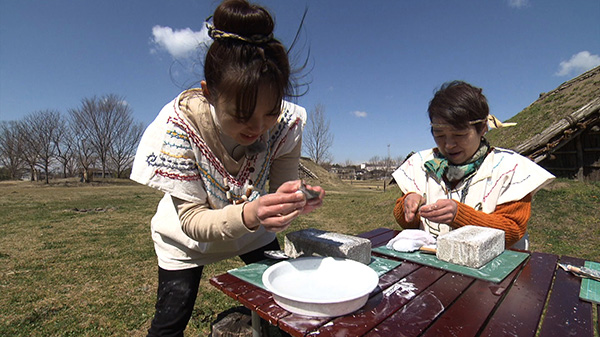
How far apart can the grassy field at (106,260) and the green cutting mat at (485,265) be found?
2.17m

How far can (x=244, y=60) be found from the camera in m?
1.16

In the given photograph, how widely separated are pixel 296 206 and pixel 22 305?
165 inches

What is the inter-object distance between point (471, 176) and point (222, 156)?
1.76 metres

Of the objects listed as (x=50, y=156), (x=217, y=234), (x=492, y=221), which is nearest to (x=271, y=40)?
(x=217, y=234)

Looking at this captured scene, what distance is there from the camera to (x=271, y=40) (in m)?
1.24

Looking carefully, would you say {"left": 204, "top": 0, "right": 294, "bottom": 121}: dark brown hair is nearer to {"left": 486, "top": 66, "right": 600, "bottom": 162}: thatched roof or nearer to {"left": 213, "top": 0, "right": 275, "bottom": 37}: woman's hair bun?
{"left": 213, "top": 0, "right": 275, "bottom": 37}: woman's hair bun

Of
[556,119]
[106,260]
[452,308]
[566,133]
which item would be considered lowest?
[106,260]

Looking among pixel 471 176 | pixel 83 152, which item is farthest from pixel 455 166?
pixel 83 152

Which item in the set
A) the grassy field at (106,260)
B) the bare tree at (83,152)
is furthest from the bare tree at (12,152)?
the grassy field at (106,260)

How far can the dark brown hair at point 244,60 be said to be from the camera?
114 centimetres

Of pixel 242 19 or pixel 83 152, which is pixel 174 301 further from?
pixel 83 152

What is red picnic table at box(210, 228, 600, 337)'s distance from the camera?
0.98m

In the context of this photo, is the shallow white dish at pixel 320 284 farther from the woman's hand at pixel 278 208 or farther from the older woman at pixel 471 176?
the older woman at pixel 471 176

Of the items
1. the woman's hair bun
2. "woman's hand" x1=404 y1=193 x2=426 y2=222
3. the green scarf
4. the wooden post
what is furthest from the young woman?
the wooden post
